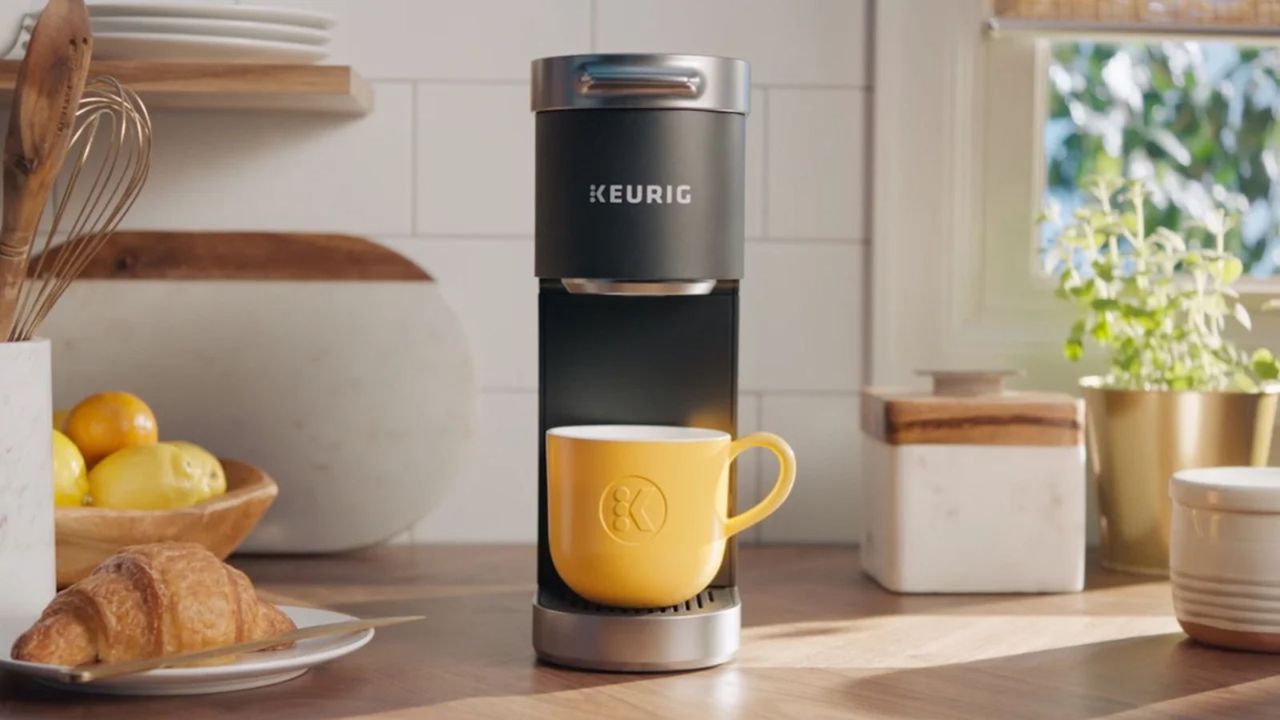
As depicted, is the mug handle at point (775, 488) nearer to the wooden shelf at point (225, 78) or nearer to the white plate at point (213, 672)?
the white plate at point (213, 672)

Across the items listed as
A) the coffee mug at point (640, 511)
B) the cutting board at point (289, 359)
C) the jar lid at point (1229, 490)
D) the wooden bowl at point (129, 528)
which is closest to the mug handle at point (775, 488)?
the coffee mug at point (640, 511)

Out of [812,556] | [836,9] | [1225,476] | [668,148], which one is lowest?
[812,556]

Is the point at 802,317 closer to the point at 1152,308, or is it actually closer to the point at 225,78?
the point at 1152,308

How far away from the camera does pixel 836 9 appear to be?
4.14ft

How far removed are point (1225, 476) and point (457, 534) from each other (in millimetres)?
636

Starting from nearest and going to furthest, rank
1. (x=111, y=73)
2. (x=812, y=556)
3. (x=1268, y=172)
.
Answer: (x=111, y=73) < (x=812, y=556) < (x=1268, y=172)

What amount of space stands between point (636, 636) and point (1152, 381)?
59 centimetres

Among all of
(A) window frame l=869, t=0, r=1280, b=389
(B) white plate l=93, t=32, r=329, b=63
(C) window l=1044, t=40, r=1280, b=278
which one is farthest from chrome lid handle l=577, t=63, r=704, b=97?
(C) window l=1044, t=40, r=1280, b=278

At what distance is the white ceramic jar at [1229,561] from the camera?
2.83 feet

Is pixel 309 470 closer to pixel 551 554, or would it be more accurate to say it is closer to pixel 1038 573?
pixel 551 554

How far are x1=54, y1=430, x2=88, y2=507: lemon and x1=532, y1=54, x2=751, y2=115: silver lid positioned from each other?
45cm

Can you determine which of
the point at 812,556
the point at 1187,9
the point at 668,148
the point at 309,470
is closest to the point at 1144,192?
the point at 1187,9

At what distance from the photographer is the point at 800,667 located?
0.83 metres

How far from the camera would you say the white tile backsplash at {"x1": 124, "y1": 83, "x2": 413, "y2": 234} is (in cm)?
124
